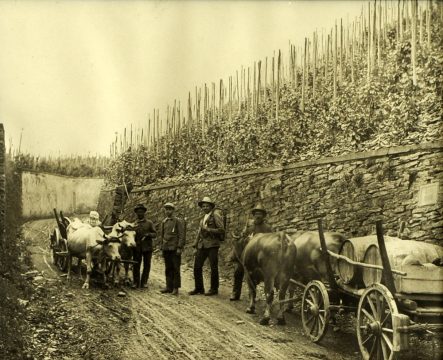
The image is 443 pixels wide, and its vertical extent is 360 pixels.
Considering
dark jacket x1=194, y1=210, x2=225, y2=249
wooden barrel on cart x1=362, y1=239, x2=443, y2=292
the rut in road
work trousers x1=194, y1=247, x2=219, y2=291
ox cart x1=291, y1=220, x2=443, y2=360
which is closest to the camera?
ox cart x1=291, y1=220, x2=443, y2=360

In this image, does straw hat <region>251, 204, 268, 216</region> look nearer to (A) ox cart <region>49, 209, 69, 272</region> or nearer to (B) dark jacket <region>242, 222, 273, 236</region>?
(B) dark jacket <region>242, 222, 273, 236</region>

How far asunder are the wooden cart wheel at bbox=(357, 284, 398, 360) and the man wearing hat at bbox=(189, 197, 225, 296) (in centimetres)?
359

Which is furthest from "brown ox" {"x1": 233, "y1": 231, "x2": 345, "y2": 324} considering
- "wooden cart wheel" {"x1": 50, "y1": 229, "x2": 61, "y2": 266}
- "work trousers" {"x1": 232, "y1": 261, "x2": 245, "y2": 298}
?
"wooden cart wheel" {"x1": 50, "y1": 229, "x2": 61, "y2": 266}

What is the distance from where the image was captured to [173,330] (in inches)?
242

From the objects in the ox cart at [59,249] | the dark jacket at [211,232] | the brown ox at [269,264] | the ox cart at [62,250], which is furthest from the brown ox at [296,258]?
the ox cart at [59,249]

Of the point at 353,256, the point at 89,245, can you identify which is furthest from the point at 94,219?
the point at 353,256

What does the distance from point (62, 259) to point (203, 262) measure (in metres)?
3.31

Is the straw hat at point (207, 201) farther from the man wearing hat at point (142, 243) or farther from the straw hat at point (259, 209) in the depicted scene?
the man wearing hat at point (142, 243)

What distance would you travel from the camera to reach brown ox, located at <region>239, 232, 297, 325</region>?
6.67 m

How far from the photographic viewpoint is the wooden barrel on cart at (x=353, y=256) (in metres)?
5.29

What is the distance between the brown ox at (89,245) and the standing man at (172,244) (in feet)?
2.79

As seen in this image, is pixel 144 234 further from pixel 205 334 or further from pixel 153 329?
pixel 205 334

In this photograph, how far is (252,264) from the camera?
7289 millimetres

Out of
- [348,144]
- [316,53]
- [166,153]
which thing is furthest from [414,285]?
[316,53]
